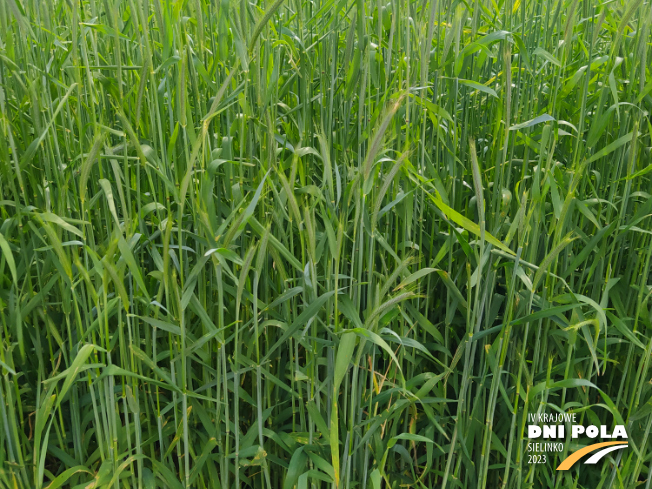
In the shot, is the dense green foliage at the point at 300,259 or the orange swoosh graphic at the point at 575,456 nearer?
the dense green foliage at the point at 300,259

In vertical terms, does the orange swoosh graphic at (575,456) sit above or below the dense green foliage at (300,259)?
below

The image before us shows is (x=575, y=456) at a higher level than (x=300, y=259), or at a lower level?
lower

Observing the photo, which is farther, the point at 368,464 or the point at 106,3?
the point at 368,464

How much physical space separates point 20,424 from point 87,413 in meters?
0.13

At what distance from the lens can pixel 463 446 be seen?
1.11 metres

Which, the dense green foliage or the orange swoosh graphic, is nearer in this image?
the dense green foliage

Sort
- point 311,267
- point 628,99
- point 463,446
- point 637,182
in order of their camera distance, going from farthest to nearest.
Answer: point 637,182 → point 628,99 → point 463,446 → point 311,267

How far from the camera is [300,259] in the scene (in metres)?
1.16

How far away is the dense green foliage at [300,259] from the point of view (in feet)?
3.16

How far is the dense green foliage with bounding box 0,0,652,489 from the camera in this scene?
37.9 inches

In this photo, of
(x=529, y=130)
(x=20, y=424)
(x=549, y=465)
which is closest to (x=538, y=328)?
(x=549, y=465)

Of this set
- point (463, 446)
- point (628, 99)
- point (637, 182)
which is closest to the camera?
point (463, 446)

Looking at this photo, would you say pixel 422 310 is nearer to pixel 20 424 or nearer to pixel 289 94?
pixel 289 94

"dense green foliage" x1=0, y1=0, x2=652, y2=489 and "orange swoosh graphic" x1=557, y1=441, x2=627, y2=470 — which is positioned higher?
"dense green foliage" x1=0, y1=0, x2=652, y2=489
